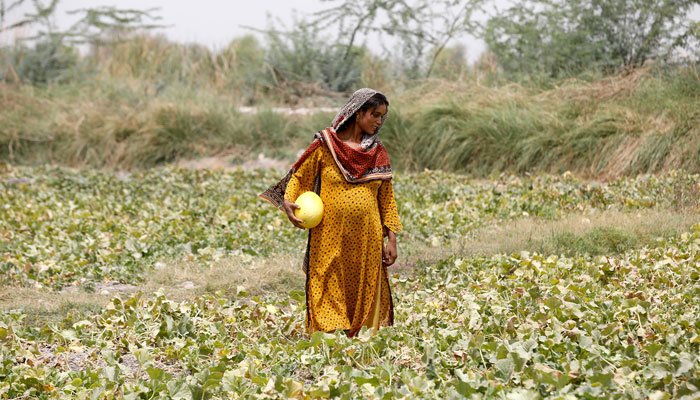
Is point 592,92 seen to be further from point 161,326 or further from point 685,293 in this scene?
point 161,326

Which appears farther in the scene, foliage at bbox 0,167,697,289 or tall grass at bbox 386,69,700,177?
tall grass at bbox 386,69,700,177

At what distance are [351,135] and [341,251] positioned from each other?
66cm

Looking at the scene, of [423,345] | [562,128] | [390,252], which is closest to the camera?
[423,345]

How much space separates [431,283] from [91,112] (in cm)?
1075

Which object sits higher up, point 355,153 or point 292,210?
point 355,153

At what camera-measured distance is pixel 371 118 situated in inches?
165

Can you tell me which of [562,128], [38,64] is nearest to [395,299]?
[562,128]

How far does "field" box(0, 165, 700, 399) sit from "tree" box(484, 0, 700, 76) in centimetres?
502

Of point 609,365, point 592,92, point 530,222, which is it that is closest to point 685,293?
A: point 609,365

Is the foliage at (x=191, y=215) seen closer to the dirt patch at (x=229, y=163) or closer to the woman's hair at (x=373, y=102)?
the dirt patch at (x=229, y=163)

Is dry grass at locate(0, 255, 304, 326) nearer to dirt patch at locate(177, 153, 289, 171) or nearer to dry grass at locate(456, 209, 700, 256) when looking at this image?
dry grass at locate(456, 209, 700, 256)

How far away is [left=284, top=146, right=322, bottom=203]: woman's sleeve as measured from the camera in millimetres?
4195

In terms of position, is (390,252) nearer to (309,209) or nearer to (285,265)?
(309,209)

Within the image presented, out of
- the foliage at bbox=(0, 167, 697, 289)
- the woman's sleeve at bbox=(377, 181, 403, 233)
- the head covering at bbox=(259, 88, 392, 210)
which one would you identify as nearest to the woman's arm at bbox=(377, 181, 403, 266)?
the woman's sleeve at bbox=(377, 181, 403, 233)
